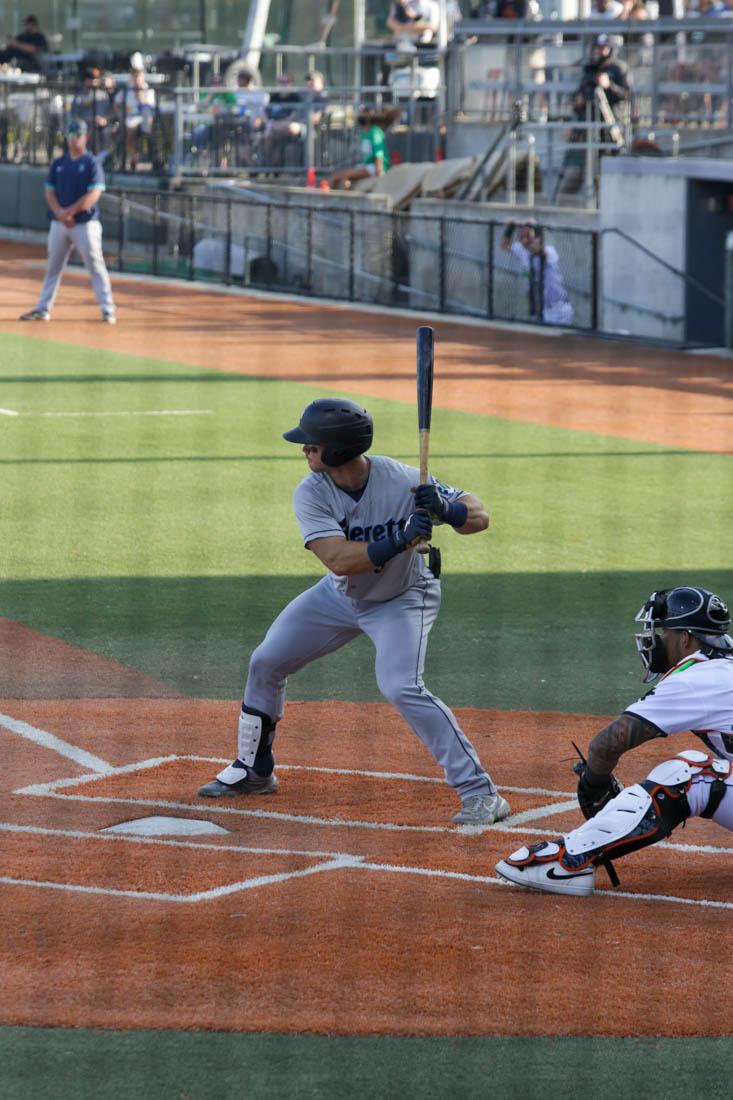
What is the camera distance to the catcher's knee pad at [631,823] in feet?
17.4

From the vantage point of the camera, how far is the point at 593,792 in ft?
18.3

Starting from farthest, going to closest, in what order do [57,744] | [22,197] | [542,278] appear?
[22,197]
[542,278]
[57,744]

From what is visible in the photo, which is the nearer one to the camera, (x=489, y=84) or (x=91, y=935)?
(x=91, y=935)

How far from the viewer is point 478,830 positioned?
5992 mm

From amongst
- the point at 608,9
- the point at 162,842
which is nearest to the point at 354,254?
the point at 608,9

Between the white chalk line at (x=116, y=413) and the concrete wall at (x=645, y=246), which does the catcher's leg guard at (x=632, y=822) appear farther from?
the concrete wall at (x=645, y=246)

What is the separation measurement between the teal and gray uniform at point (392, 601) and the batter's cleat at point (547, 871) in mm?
669

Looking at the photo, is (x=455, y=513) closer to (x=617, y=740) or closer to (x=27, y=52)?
(x=617, y=740)

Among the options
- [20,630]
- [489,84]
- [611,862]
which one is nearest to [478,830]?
[611,862]

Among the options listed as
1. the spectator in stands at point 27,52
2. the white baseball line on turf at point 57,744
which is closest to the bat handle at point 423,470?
the white baseball line on turf at point 57,744

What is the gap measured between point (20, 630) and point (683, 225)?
1399 cm

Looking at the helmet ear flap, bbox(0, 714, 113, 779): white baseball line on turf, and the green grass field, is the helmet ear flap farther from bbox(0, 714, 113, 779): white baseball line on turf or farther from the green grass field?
bbox(0, 714, 113, 779): white baseball line on turf

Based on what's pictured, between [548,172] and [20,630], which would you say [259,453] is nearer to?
[20,630]

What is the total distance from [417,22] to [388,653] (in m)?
29.6
